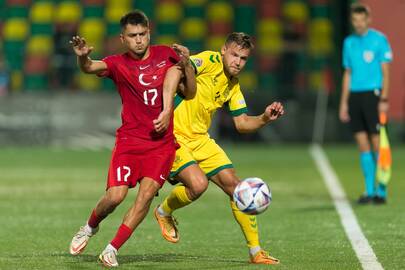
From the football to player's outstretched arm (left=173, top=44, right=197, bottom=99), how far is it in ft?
2.95

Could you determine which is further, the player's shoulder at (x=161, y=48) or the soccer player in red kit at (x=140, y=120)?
the player's shoulder at (x=161, y=48)

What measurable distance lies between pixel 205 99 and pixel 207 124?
9.3 inches

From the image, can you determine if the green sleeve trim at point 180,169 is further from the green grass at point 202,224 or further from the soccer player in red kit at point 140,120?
the green grass at point 202,224

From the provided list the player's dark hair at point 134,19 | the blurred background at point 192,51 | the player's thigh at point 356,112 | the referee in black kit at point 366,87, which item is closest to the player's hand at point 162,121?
the player's dark hair at point 134,19

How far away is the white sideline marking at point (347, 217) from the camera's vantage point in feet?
30.5

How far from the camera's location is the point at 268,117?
9.17 m

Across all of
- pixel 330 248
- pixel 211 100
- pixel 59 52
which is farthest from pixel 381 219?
pixel 59 52

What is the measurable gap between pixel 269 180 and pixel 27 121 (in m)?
8.19

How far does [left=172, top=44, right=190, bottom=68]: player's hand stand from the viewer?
8.91 m

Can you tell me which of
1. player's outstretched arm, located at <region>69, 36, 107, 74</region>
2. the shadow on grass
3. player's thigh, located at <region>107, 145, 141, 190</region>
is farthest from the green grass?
player's outstretched arm, located at <region>69, 36, 107, 74</region>

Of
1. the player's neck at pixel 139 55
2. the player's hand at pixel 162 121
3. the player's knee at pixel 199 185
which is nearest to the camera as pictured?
the player's hand at pixel 162 121

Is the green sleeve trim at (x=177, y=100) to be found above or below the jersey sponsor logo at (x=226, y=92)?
below

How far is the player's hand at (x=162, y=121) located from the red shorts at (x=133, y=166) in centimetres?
23

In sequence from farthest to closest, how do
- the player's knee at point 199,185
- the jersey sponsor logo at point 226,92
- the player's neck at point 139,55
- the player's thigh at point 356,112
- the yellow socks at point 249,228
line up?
the player's thigh at point 356,112 < the jersey sponsor logo at point 226,92 < the player's knee at point 199,185 < the yellow socks at point 249,228 < the player's neck at point 139,55
